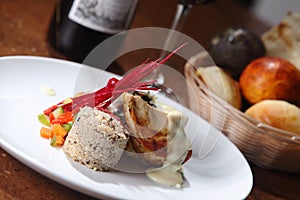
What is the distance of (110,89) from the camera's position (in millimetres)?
868

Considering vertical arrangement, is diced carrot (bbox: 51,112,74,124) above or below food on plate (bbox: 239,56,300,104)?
below

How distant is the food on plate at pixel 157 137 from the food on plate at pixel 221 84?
0.93 ft

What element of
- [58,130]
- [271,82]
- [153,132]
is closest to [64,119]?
[58,130]

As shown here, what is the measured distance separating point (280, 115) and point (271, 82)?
0.09 m

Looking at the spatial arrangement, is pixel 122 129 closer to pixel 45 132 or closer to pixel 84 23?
pixel 45 132

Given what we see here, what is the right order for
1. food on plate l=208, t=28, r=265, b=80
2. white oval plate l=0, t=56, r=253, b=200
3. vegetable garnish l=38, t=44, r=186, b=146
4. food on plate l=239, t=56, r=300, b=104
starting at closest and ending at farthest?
white oval plate l=0, t=56, r=253, b=200
vegetable garnish l=38, t=44, r=186, b=146
food on plate l=239, t=56, r=300, b=104
food on plate l=208, t=28, r=265, b=80

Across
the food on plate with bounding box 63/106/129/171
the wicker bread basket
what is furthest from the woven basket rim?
the food on plate with bounding box 63/106/129/171

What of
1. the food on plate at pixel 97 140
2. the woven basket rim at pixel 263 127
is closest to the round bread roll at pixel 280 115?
the woven basket rim at pixel 263 127

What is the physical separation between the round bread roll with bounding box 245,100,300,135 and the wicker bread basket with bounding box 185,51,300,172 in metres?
0.03

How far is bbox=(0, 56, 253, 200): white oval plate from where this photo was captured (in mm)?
745

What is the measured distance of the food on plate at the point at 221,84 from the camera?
44.4 inches

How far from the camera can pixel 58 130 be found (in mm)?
853

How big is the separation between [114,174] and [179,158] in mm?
112

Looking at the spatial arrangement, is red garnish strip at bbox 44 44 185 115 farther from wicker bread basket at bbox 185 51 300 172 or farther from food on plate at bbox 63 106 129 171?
wicker bread basket at bbox 185 51 300 172
